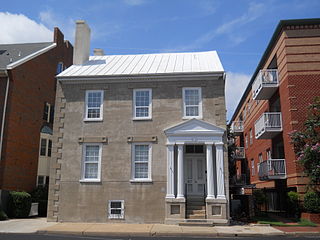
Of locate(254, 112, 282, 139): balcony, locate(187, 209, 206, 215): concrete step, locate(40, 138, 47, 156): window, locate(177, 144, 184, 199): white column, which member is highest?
locate(254, 112, 282, 139): balcony

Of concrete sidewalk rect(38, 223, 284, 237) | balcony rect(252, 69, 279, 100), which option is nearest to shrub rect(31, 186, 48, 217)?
concrete sidewalk rect(38, 223, 284, 237)

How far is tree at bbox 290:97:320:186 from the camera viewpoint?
664 inches

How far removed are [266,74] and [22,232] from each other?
17.3 metres

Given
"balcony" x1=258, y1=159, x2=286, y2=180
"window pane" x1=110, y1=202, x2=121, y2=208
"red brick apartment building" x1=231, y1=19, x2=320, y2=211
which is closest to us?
"window pane" x1=110, y1=202, x2=121, y2=208

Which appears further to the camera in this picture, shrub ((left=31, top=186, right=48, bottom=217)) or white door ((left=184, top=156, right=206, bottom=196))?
shrub ((left=31, top=186, right=48, bottom=217))

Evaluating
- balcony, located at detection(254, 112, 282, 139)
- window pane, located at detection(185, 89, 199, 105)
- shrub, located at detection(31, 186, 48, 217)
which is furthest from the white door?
shrub, located at detection(31, 186, 48, 217)

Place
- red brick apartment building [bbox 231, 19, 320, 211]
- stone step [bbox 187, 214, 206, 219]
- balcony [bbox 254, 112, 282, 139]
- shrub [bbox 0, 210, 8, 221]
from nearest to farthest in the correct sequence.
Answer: stone step [bbox 187, 214, 206, 219] → shrub [bbox 0, 210, 8, 221] → red brick apartment building [bbox 231, 19, 320, 211] → balcony [bbox 254, 112, 282, 139]

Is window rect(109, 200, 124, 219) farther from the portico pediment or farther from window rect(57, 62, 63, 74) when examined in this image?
window rect(57, 62, 63, 74)

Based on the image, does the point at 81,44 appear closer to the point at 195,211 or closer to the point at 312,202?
the point at 195,211

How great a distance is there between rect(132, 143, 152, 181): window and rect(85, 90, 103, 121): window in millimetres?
2881

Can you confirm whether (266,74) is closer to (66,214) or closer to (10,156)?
(66,214)

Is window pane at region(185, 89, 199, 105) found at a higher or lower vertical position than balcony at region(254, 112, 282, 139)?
higher

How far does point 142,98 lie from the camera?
18625 mm

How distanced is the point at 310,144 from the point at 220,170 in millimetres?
4974
